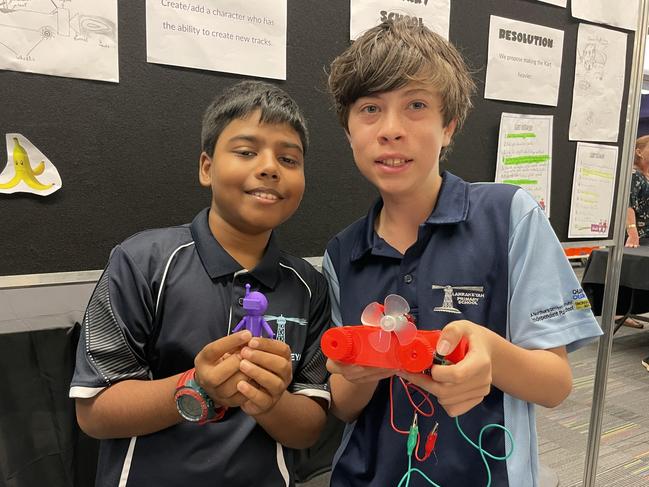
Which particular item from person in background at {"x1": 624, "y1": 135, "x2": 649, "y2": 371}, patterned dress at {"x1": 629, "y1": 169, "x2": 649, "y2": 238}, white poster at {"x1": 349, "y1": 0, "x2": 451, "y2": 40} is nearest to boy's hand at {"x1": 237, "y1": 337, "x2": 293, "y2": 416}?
white poster at {"x1": 349, "y1": 0, "x2": 451, "y2": 40}

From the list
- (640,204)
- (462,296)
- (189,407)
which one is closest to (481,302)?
(462,296)

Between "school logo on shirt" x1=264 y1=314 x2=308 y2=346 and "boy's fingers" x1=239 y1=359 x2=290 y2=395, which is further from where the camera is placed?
"school logo on shirt" x1=264 y1=314 x2=308 y2=346

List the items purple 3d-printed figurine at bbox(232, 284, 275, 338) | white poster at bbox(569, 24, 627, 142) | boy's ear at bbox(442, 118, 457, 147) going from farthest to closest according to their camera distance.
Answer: white poster at bbox(569, 24, 627, 142)
boy's ear at bbox(442, 118, 457, 147)
purple 3d-printed figurine at bbox(232, 284, 275, 338)

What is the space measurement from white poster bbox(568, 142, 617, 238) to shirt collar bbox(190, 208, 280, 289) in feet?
3.75

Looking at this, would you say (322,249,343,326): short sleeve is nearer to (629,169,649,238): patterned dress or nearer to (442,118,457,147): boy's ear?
(442,118,457,147): boy's ear

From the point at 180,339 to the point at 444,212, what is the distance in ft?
1.65

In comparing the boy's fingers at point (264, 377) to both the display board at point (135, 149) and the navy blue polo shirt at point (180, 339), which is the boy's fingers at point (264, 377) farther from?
the display board at point (135, 149)

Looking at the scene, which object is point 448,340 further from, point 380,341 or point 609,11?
point 609,11

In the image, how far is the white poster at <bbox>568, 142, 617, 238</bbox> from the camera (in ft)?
5.00

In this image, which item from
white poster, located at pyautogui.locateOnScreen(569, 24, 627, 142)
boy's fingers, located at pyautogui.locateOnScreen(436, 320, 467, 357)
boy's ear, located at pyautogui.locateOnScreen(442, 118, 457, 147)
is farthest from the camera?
white poster, located at pyautogui.locateOnScreen(569, 24, 627, 142)

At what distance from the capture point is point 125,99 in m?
0.95

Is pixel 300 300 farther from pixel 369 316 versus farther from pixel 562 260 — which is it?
pixel 562 260

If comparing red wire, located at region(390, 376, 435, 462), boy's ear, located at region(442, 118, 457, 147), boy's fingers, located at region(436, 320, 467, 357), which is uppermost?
boy's ear, located at region(442, 118, 457, 147)

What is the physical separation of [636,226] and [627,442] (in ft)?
5.89
